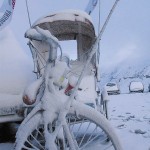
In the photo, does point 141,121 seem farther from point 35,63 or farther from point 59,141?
point 59,141

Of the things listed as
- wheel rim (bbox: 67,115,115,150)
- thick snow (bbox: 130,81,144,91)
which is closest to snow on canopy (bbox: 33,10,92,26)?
wheel rim (bbox: 67,115,115,150)

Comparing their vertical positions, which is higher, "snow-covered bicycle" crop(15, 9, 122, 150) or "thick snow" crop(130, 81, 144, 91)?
"snow-covered bicycle" crop(15, 9, 122, 150)

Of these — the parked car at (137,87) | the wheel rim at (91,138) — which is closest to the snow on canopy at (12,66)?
the wheel rim at (91,138)

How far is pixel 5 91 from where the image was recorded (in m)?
5.96

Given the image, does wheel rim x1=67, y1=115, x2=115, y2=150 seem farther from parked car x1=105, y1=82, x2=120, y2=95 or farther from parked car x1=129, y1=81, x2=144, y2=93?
parked car x1=129, y1=81, x2=144, y2=93

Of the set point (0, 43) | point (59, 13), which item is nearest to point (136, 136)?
point (59, 13)

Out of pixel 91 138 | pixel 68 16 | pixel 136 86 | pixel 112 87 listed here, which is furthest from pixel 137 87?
pixel 91 138

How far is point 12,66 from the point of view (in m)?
6.70

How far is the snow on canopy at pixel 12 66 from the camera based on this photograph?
613cm

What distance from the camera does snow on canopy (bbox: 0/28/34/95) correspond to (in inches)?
241

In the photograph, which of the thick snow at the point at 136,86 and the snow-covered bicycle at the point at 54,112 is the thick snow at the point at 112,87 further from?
the snow-covered bicycle at the point at 54,112

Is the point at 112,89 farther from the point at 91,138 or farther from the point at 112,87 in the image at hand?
the point at 91,138

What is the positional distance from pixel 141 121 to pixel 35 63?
3.55 metres

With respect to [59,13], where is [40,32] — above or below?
below
